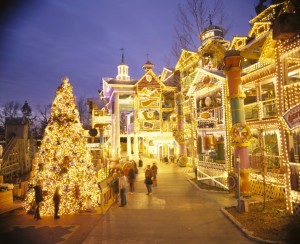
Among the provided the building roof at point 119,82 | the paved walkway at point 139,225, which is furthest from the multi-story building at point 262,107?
the building roof at point 119,82

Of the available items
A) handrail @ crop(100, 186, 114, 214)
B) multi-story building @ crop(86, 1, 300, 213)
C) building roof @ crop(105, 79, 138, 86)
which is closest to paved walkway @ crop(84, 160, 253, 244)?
handrail @ crop(100, 186, 114, 214)

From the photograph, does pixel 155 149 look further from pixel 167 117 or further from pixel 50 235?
pixel 50 235

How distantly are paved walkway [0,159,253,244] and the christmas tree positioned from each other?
2.35 feet

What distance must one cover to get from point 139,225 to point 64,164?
4442 millimetres

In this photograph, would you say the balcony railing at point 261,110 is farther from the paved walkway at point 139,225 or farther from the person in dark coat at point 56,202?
the person in dark coat at point 56,202

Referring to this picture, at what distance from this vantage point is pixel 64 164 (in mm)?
10992

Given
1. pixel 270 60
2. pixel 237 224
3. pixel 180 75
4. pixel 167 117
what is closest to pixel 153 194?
pixel 237 224

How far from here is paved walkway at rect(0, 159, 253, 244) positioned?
25.0 ft

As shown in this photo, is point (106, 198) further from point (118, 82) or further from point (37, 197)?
point (118, 82)

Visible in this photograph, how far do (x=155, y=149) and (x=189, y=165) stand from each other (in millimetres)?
13653

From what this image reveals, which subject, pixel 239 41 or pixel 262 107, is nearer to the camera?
pixel 262 107

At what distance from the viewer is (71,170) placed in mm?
11039

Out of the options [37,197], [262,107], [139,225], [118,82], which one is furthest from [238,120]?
[118,82]

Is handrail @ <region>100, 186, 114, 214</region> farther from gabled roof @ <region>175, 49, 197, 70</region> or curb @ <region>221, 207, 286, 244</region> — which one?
gabled roof @ <region>175, 49, 197, 70</region>
